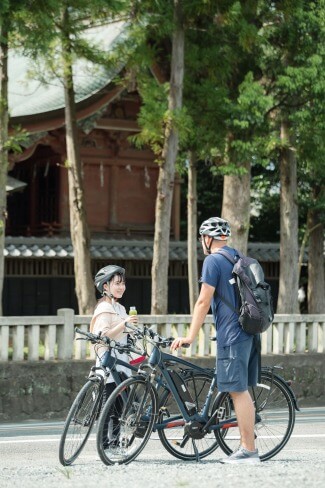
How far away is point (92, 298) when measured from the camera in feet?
70.7

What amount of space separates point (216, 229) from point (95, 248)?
18.8m

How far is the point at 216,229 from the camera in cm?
926

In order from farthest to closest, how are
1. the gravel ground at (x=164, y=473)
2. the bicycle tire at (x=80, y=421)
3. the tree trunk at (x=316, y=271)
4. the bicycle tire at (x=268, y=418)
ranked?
the tree trunk at (x=316, y=271) < the bicycle tire at (x=268, y=418) < the bicycle tire at (x=80, y=421) < the gravel ground at (x=164, y=473)

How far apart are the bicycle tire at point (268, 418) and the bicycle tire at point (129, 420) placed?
2.21 feet

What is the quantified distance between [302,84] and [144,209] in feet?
34.1

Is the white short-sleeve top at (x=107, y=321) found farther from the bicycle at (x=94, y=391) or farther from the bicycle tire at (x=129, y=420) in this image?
the bicycle tire at (x=129, y=420)

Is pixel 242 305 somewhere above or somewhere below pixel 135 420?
above

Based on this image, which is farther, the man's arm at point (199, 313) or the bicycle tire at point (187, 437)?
the bicycle tire at point (187, 437)

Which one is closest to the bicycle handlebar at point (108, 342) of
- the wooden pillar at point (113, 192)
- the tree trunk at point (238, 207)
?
the tree trunk at point (238, 207)

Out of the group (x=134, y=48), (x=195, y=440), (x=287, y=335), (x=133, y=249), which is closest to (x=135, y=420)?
(x=195, y=440)

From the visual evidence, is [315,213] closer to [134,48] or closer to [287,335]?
[134,48]

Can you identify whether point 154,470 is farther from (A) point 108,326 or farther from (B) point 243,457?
(A) point 108,326

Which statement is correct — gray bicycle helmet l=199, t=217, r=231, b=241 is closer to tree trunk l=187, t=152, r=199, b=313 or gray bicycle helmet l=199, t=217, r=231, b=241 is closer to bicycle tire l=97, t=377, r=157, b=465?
bicycle tire l=97, t=377, r=157, b=465

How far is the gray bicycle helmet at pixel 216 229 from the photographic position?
9258 mm
